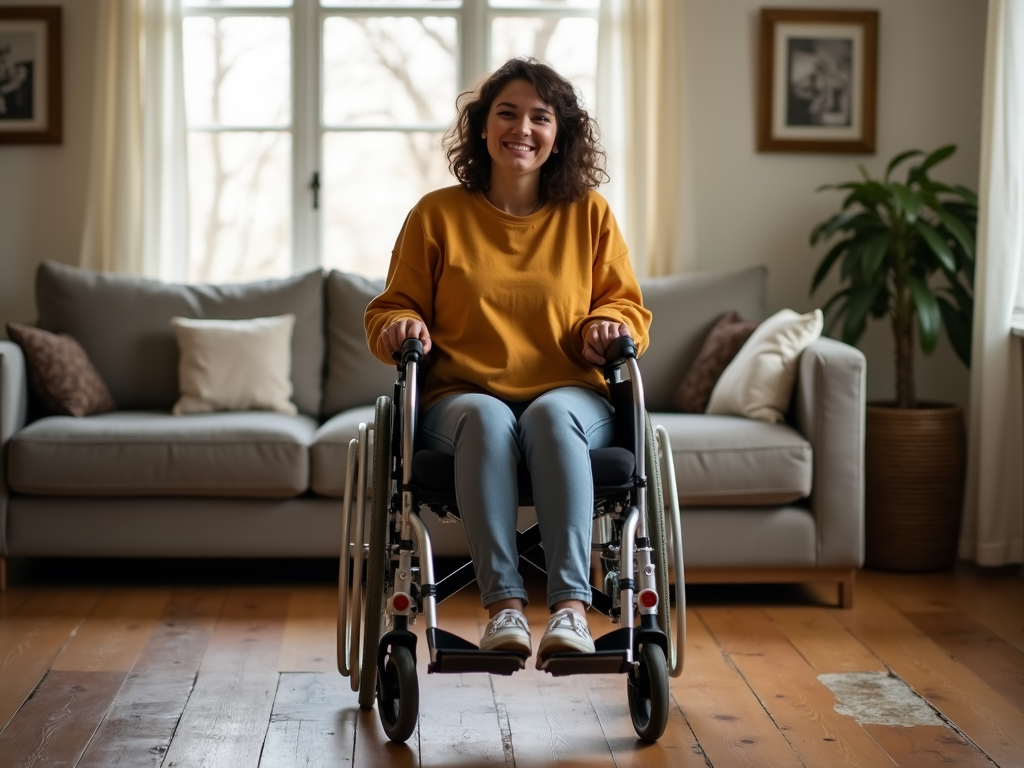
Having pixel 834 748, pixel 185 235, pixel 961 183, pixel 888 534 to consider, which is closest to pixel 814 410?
pixel 888 534

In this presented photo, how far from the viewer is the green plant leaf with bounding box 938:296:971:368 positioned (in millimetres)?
3668

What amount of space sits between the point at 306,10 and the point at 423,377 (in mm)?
2157

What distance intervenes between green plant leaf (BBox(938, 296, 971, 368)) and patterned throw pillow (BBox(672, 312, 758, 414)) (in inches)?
24.4

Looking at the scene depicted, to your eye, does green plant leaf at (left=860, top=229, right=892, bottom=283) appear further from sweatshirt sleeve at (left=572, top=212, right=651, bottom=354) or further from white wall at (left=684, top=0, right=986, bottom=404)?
sweatshirt sleeve at (left=572, top=212, right=651, bottom=354)

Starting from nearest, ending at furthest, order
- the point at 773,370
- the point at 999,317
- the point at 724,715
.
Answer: the point at 724,715 → the point at 773,370 → the point at 999,317

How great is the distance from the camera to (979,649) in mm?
2771

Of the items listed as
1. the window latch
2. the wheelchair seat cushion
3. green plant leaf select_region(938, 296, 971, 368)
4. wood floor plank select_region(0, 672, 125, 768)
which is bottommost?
wood floor plank select_region(0, 672, 125, 768)

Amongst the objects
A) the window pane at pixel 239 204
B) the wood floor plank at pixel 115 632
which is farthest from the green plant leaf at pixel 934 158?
the wood floor plank at pixel 115 632

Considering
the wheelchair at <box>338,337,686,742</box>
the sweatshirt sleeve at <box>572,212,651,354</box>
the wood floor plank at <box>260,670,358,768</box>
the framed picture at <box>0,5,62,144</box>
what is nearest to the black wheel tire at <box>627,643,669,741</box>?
the wheelchair at <box>338,337,686,742</box>

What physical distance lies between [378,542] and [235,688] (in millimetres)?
529

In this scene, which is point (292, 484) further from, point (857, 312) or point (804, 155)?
point (804, 155)

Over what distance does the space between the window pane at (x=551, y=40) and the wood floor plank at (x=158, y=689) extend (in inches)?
81.8

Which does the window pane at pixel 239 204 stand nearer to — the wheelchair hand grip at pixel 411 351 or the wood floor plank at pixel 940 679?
the wheelchair hand grip at pixel 411 351

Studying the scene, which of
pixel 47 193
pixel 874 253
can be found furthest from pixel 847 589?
pixel 47 193
